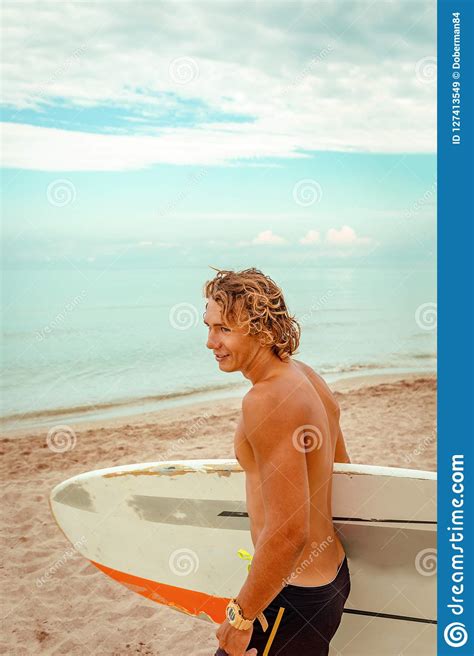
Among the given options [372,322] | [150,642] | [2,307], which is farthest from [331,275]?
[150,642]

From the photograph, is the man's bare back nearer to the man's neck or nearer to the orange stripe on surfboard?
the man's neck

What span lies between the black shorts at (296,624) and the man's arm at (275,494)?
131mm

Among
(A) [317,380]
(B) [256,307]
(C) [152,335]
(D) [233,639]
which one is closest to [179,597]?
(D) [233,639]

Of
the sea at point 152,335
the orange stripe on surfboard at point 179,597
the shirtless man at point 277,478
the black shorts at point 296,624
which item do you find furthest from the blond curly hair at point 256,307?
the sea at point 152,335

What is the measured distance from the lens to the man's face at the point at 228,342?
178 cm

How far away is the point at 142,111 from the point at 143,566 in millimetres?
27293

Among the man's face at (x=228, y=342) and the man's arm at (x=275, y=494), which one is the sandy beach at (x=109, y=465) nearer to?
the man's arm at (x=275, y=494)

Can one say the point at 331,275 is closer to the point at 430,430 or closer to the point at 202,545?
the point at 430,430

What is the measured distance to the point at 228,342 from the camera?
180 cm

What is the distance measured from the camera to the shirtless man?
1555mm

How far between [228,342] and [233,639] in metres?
0.76

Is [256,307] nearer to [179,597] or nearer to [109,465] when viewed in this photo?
[179,597]

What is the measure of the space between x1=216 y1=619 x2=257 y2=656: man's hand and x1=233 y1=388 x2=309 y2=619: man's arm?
0.25 feet
